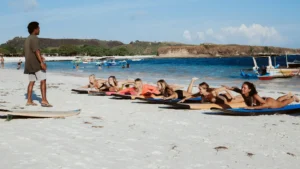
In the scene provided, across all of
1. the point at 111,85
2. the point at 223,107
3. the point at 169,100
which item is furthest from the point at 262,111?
the point at 111,85

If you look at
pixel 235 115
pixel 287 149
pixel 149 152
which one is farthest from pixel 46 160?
Answer: pixel 235 115

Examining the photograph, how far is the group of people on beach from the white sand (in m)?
0.56

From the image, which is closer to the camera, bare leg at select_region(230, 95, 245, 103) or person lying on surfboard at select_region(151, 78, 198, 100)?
bare leg at select_region(230, 95, 245, 103)

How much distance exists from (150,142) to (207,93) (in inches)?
185

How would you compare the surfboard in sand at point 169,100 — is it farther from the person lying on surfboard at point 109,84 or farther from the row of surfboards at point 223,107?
the person lying on surfboard at point 109,84

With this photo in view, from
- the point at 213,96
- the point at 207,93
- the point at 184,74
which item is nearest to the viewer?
the point at 213,96

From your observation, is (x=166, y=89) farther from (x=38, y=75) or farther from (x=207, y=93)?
(x=38, y=75)

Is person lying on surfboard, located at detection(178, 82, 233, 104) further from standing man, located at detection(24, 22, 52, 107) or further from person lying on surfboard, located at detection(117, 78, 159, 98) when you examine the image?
standing man, located at detection(24, 22, 52, 107)

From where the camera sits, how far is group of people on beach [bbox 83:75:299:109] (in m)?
8.76

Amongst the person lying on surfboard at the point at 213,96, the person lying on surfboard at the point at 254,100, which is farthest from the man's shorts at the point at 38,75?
the person lying on surfboard at the point at 254,100

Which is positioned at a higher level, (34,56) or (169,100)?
(34,56)

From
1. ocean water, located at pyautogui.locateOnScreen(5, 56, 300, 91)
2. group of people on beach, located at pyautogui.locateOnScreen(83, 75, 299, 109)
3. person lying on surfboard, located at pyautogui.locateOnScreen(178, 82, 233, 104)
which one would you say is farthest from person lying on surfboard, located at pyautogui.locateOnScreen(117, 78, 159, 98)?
ocean water, located at pyautogui.locateOnScreen(5, 56, 300, 91)

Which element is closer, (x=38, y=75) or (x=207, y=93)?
(x=38, y=75)

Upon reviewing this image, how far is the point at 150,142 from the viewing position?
5.68 m
